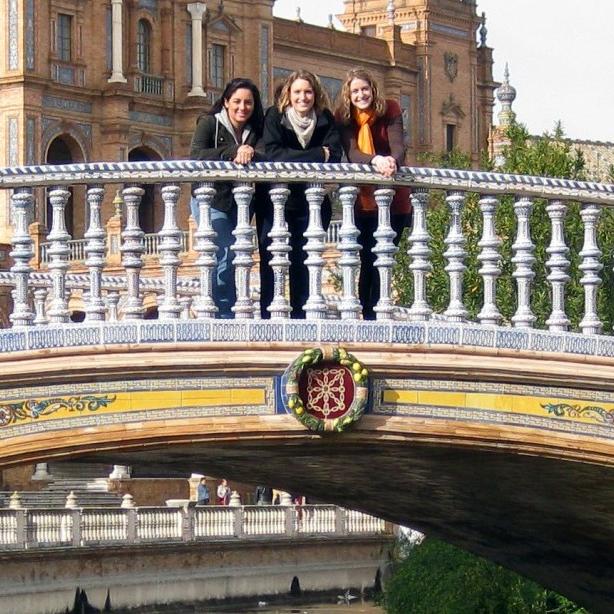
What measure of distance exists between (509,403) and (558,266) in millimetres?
610

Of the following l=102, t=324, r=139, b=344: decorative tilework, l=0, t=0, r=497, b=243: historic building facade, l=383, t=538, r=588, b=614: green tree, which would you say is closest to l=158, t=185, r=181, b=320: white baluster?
l=102, t=324, r=139, b=344: decorative tilework

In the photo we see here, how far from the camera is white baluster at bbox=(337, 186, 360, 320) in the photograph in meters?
10.3

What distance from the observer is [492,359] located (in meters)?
10.3

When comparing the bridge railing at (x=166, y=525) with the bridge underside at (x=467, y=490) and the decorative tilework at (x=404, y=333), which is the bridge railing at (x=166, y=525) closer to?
the bridge underside at (x=467, y=490)

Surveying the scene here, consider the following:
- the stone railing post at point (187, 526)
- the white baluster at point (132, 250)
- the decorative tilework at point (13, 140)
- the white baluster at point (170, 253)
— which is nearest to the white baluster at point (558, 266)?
the white baluster at point (170, 253)

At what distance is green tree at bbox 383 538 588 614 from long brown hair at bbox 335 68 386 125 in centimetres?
1387

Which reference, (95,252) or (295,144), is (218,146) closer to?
(295,144)

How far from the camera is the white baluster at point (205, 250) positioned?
10.2 m

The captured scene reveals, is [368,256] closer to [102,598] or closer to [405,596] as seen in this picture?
[405,596]

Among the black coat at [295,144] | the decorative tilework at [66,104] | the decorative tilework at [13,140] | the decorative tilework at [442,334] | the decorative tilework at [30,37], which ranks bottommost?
the decorative tilework at [442,334]

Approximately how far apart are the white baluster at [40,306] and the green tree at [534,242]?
288 inches

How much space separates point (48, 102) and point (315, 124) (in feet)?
148

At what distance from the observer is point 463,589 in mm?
25531

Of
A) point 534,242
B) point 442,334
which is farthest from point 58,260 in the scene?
point 534,242
